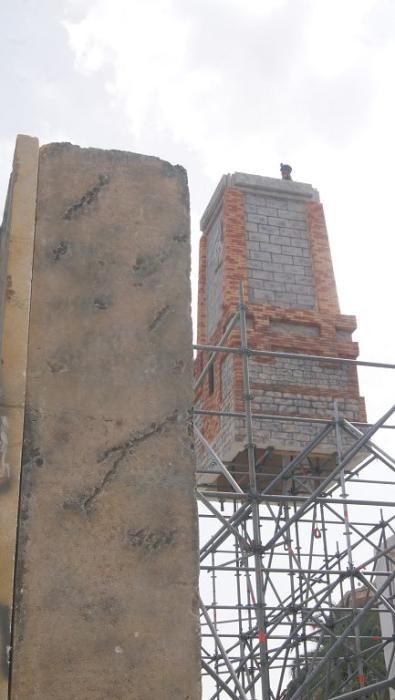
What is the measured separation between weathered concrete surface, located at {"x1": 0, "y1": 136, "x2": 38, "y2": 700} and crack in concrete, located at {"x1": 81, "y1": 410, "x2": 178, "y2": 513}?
17cm

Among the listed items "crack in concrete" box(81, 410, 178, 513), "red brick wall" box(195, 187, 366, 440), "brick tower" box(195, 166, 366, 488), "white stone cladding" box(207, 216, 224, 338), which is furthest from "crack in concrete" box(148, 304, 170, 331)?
"white stone cladding" box(207, 216, 224, 338)

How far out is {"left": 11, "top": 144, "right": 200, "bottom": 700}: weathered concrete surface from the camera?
183cm

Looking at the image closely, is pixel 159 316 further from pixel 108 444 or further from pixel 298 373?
pixel 298 373

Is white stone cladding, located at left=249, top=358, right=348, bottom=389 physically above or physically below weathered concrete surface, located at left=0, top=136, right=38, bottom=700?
above

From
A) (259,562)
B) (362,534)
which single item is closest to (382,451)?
(259,562)

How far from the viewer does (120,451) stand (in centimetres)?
202

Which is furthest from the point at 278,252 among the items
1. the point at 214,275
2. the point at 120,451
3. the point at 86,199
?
the point at 120,451

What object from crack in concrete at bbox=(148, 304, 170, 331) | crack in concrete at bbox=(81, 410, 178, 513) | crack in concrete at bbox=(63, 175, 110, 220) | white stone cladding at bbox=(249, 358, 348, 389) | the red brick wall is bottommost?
crack in concrete at bbox=(81, 410, 178, 513)

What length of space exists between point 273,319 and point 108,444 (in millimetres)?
12063

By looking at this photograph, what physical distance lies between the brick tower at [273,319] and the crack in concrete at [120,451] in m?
10.2

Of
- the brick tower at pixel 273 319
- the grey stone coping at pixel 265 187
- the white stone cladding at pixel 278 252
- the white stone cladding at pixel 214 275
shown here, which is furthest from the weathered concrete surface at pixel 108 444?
the grey stone coping at pixel 265 187

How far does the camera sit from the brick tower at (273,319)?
1293 centimetres

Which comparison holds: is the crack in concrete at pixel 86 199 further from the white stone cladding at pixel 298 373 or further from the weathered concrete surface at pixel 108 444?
the white stone cladding at pixel 298 373

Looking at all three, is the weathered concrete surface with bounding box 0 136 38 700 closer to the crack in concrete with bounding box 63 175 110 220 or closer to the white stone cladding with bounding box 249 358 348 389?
the crack in concrete with bounding box 63 175 110 220
